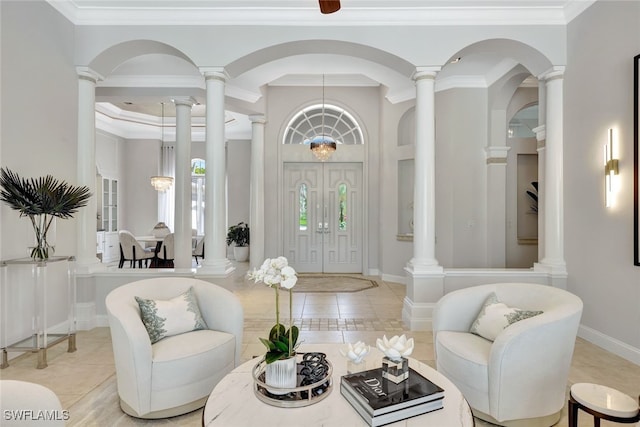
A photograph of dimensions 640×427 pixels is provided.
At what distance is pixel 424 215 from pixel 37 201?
12.5 ft

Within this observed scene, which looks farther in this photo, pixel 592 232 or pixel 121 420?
pixel 592 232

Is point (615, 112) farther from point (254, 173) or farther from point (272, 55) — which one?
point (254, 173)

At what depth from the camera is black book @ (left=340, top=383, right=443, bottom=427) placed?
1.44 meters

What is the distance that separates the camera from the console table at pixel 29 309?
9.95 ft

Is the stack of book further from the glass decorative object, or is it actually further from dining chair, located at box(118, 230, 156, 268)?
dining chair, located at box(118, 230, 156, 268)

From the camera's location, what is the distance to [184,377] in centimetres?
222

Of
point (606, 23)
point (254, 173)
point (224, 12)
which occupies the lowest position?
point (254, 173)

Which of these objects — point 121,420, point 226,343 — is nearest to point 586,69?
point 226,343

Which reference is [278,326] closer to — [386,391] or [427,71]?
[386,391]

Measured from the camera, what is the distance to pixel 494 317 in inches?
95.9

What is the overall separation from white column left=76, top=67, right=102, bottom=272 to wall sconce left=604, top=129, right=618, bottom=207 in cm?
542

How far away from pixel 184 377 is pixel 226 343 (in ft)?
1.08

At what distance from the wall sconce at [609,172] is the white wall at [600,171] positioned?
5 centimetres

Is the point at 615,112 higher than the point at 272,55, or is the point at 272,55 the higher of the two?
the point at 272,55
